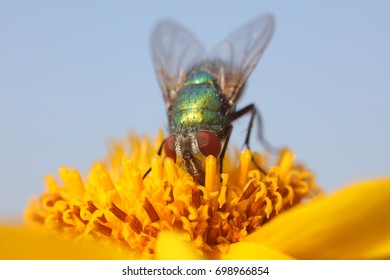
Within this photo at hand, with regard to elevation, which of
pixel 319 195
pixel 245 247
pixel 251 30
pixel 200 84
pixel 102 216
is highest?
A: pixel 251 30

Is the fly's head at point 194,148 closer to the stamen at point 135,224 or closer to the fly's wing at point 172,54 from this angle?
the stamen at point 135,224

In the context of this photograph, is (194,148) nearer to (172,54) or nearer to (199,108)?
(199,108)

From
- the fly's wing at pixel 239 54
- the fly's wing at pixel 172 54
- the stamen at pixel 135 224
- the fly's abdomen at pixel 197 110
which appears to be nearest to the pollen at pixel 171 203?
the stamen at pixel 135 224

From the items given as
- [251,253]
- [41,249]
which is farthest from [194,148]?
[41,249]

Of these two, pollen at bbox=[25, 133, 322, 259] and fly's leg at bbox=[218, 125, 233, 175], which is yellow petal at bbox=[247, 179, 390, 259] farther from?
fly's leg at bbox=[218, 125, 233, 175]

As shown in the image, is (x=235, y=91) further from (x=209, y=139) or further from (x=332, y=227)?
(x=332, y=227)
